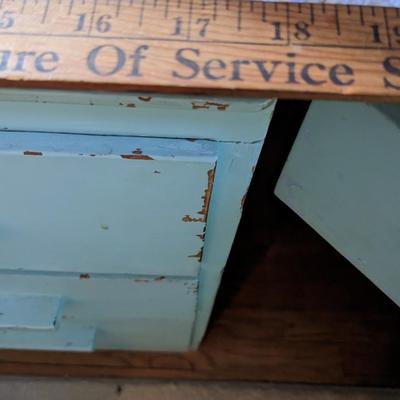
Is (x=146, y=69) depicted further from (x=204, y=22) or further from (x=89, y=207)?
(x=89, y=207)

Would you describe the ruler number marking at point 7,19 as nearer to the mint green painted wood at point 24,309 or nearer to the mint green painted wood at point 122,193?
the mint green painted wood at point 122,193

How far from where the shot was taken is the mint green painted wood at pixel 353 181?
1.64ft

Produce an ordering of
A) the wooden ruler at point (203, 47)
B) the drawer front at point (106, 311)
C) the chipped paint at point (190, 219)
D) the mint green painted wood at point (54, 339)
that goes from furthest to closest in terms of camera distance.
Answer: the mint green painted wood at point (54, 339) < the drawer front at point (106, 311) < the chipped paint at point (190, 219) < the wooden ruler at point (203, 47)

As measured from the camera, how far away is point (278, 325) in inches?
35.4

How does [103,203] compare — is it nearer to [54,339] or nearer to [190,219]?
[190,219]

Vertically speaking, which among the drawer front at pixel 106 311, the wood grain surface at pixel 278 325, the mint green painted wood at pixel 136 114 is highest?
the mint green painted wood at pixel 136 114

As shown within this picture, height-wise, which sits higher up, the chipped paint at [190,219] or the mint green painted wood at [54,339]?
the chipped paint at [190,219]

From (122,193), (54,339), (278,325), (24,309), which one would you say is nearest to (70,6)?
(122,193)

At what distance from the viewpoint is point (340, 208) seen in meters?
0.62

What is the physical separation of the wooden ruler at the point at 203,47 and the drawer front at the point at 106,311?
0.31 metres

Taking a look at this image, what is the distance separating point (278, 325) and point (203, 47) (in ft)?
2.18

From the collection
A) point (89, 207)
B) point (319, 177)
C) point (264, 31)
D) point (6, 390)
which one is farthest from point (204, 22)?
point (6, 390)

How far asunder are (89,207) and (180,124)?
0.13 m

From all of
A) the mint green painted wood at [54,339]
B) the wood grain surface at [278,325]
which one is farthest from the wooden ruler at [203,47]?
the wood grain surface at [278,325]
